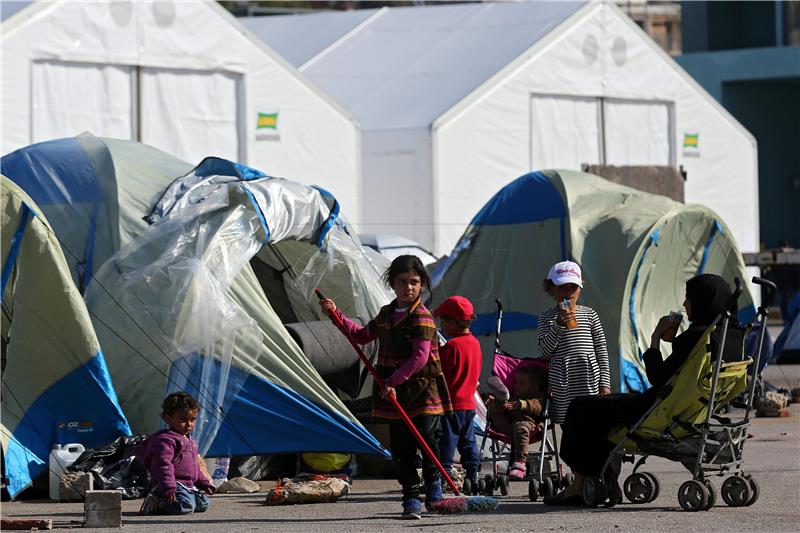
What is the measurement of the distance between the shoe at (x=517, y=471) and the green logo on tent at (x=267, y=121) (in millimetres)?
13340

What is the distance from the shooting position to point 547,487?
8734 millimetres

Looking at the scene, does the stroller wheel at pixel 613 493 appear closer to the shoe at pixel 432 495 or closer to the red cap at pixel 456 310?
the shoe at pixel 432 495

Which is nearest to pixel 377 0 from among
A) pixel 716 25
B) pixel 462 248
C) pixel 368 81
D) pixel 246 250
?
pixel 716 25

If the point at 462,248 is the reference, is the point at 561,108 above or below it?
above

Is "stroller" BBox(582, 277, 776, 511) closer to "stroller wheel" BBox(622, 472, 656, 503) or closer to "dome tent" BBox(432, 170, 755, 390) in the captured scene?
"stroller wheel" BBox(622, 472, 656, 503)

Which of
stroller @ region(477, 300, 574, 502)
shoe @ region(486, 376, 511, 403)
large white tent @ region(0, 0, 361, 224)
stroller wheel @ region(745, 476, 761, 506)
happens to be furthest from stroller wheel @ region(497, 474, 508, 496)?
large white tent @ region(0, 0, 361, 224)

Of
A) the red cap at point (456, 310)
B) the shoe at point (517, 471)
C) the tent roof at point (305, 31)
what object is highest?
the tent roof at point (305, 31)

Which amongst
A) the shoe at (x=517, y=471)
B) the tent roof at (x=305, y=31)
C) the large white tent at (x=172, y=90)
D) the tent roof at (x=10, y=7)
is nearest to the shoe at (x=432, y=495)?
the shoe at (x=517, y=471)

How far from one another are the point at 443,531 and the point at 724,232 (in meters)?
8.27

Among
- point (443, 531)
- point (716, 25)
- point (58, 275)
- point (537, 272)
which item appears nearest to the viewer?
point (443, 531)

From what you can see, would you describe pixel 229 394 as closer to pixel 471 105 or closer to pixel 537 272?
pixel 537 272

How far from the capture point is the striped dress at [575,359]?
351 inches

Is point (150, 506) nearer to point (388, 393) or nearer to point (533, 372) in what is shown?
point (388, 393)

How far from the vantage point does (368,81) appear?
2542 cm
